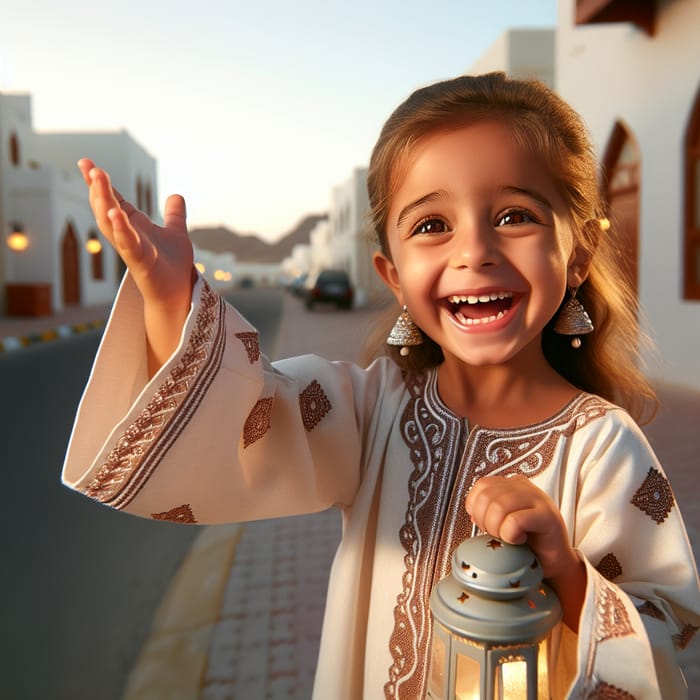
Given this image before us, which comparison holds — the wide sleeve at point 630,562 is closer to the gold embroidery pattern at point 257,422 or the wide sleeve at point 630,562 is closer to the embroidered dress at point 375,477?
the embroidered dress at point 375,477

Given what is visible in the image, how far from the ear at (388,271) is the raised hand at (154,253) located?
0.46 m

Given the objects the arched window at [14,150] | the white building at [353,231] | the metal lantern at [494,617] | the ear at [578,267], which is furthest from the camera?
the white building at [353,231]

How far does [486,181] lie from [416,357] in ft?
1.58

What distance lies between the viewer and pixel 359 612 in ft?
4.50

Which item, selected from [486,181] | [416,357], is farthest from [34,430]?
[486,181]

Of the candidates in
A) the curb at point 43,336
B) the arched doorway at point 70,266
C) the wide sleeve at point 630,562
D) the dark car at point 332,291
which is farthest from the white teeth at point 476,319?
the arched doorway at point 70,266

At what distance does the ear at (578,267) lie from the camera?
1.33 m

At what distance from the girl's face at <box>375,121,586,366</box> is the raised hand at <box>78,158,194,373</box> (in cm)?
40

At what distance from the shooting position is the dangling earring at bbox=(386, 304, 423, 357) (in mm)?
1430

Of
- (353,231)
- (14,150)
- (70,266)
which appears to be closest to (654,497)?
(70,266)

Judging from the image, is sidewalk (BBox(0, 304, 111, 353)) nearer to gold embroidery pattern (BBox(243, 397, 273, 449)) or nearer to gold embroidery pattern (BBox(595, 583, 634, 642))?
gold embroidery pattern (BBox(243, 397, 273, 449))

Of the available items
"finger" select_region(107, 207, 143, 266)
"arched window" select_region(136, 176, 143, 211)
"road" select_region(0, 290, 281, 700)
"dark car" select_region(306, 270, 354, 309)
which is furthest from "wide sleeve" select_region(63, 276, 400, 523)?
"arched window" select_region(136, 176, 143, 211)

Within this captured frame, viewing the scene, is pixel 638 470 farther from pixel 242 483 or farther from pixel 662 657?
pixel 242 483

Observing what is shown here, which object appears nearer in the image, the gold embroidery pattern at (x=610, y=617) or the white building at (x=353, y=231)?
the gold embroidery pattern at (x=610, y=617)
